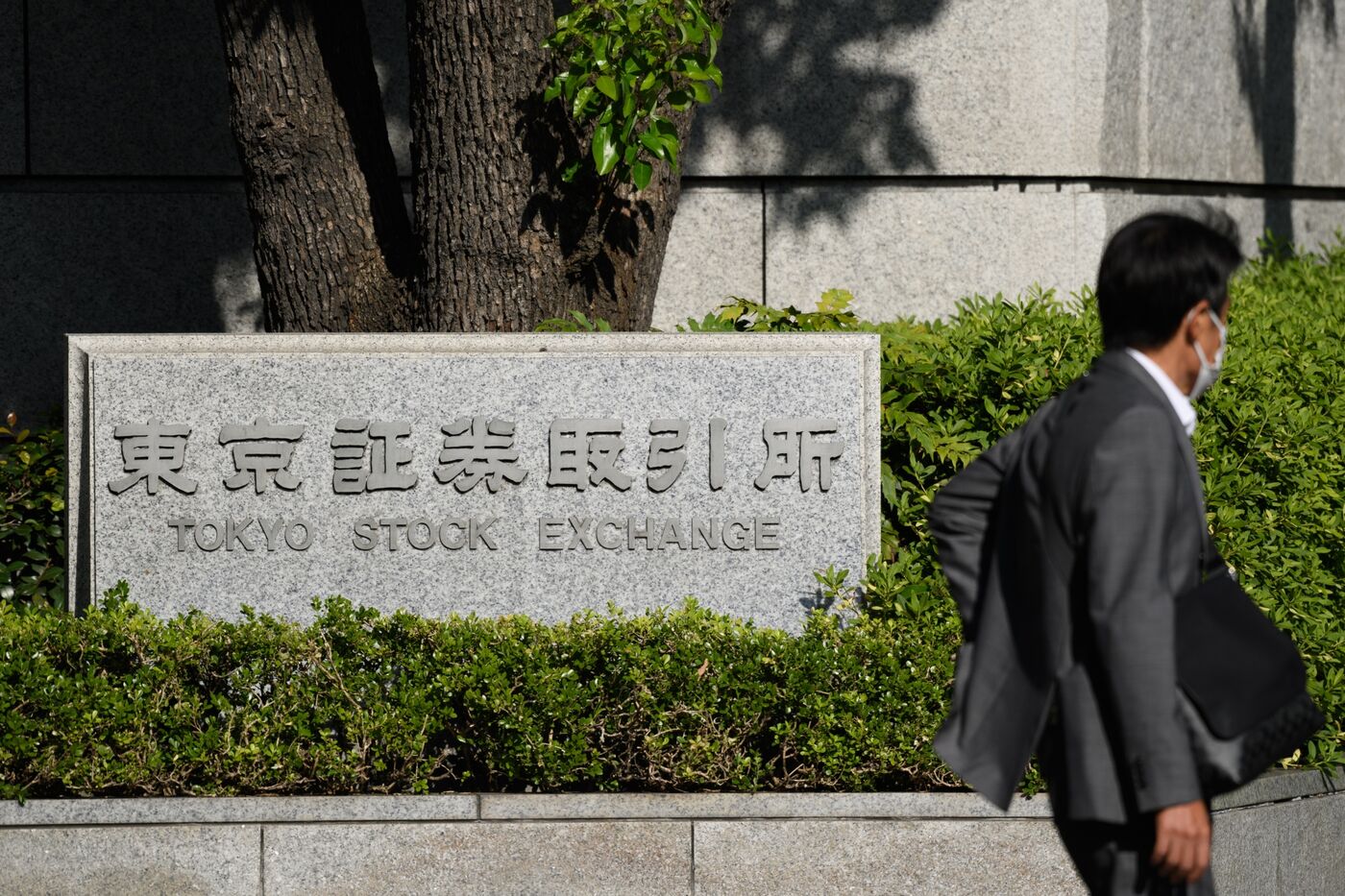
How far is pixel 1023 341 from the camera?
18.9 ft

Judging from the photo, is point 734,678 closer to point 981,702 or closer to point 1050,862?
point 1050,862

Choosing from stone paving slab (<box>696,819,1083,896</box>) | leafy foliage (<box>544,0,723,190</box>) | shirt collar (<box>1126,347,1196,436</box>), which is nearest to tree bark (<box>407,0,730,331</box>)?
leafy foliage (<box>544,0,723,190</box>)

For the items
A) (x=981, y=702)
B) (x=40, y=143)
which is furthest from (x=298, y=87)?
(x=981, y=702)

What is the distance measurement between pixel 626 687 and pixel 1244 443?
244 cm

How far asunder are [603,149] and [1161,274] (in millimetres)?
3104

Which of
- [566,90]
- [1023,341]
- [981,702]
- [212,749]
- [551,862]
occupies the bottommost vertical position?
[551,862]

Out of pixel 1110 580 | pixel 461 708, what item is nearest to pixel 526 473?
pixel 461 708

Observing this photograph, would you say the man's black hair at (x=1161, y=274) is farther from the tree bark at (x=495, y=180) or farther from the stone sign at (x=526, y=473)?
the tree bark at (x=495, y=180)

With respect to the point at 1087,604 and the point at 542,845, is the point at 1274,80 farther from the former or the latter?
the point at 1087,604

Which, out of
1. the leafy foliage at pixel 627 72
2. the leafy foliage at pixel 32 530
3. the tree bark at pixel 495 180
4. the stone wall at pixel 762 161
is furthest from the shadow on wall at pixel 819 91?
the leafy foliage at pixel 32 530

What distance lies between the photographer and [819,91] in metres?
7.60

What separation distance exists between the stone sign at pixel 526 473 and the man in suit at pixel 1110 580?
2489mm

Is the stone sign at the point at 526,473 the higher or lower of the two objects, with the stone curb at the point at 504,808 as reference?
higher

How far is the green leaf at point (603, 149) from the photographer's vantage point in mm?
5363
